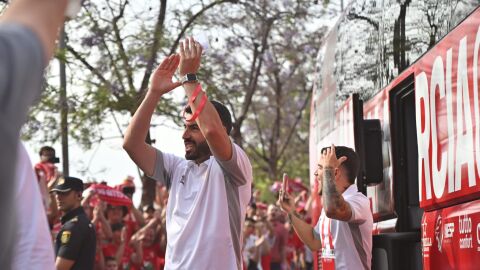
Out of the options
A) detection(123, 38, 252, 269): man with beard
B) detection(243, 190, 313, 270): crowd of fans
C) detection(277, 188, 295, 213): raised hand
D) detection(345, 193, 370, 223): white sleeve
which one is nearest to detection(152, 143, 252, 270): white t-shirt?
detection(123, 38, 252, 269): man with beard

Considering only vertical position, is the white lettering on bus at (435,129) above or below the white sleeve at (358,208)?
above

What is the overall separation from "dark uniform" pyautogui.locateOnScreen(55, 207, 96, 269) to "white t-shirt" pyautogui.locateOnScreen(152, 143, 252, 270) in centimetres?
246

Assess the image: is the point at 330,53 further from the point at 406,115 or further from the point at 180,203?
the point at 180,203

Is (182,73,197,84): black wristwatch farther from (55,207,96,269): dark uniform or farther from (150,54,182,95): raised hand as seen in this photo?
(55,207,96,269): dark uniform

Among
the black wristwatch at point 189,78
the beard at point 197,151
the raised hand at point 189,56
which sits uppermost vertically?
the raised hand at point 189,56

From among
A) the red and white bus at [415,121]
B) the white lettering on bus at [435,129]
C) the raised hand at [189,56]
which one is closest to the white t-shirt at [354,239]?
the red and white bus at [415,121]

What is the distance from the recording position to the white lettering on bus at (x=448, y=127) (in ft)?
16.5

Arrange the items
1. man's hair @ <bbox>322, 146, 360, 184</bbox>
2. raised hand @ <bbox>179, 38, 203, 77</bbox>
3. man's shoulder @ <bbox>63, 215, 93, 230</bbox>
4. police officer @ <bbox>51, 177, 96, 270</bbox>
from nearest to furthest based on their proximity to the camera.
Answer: raised hand @ <bbox>179, 38, 203, 77</bbox>, man's hair @ <bbox>322, 146, 360, 184</bbox>, police officer @ <bbox>51, 177, 96, 270</bbox>, man's shoulder @ <bbox>63, 215, 93, 230</bbox>

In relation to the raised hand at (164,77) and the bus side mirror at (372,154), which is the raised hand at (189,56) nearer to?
the raised hand at (164,77)

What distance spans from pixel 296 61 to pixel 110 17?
487 inches

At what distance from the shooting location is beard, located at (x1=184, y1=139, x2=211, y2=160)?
545 centimetres

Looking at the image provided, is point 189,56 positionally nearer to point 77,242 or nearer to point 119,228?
point 77,242

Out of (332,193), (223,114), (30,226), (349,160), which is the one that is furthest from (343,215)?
(30,226)

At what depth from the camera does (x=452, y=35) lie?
5.42 m
